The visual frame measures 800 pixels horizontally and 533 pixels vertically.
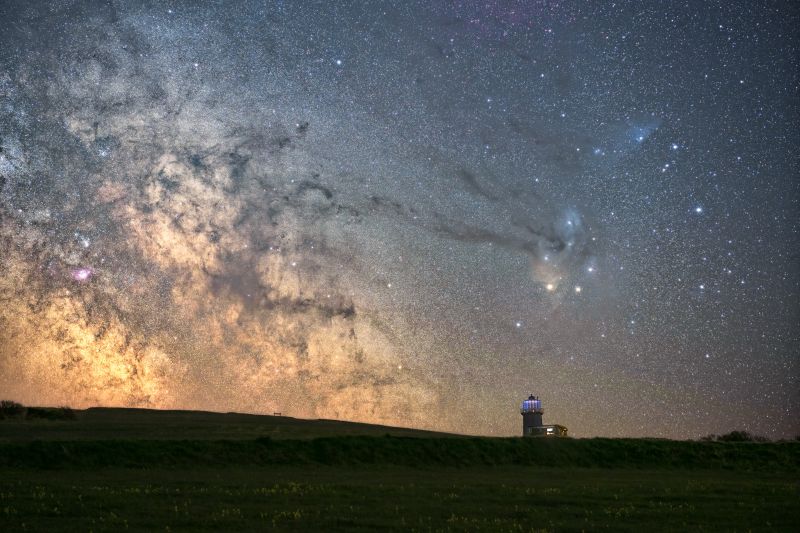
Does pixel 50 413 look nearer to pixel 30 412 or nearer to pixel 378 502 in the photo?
pixel 30 412

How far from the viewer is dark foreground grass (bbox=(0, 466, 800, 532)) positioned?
21.9 m

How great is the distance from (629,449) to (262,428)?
30153 millimetres

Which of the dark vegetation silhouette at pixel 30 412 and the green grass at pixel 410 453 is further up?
the dark vegetation silhouette at pixel 30 412

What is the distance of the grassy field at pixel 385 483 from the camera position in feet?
73.8

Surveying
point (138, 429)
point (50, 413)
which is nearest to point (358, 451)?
point (138, 429)

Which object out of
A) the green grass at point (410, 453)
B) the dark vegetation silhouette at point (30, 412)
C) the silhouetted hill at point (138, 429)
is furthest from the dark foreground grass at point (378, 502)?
the dark vegetation silhouette at point (30, 412)

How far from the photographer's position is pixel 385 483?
33.0m

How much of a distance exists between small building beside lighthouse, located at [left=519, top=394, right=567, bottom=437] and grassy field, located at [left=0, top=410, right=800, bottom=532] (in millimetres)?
27147

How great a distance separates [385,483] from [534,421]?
51213 mm

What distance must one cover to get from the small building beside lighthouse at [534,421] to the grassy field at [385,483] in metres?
27.1

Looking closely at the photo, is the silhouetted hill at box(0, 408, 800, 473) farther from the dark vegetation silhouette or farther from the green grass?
the dark vegetation silhouette

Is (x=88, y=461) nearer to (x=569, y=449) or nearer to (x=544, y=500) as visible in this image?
(x=544, y=500)

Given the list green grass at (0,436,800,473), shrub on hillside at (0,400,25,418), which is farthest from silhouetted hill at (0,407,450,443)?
green grass at (0,436,800,473)

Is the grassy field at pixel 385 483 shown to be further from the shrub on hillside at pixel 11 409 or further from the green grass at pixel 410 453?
the shrub on hillside at pixel 11 409
